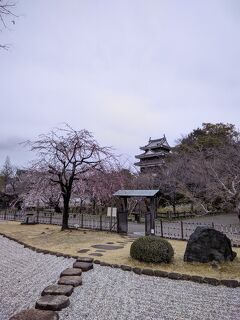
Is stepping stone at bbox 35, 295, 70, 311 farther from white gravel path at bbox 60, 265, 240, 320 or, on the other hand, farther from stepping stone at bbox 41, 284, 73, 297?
stepping stone at bbox 41, 284, 73, 297

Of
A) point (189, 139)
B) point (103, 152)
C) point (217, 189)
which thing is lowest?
point (217, 189)

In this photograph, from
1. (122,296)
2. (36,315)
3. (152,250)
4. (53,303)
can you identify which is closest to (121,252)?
(152,250)

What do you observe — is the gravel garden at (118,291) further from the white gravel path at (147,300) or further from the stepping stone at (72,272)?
the stepping stone at (72,272)

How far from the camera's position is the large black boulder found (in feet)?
27.9

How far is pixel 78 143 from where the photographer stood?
1675 centimetres

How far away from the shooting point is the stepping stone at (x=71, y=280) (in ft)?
21.6

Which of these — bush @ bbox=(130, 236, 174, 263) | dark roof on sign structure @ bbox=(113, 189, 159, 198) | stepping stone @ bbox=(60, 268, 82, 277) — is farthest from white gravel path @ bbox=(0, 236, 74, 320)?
Answer: dark roof on sign structure @ bbox=(113, 189, 159, 198)

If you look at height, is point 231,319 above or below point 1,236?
below

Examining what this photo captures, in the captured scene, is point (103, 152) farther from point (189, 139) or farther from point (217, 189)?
point (189, 139)

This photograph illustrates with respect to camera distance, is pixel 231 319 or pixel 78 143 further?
pixel 78 143

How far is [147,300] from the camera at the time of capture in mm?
5875

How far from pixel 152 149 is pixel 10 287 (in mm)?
37241

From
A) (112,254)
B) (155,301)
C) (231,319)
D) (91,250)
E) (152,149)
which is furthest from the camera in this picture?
(152,149)

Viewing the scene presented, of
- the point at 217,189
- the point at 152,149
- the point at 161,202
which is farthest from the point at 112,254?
the point at 152,149
